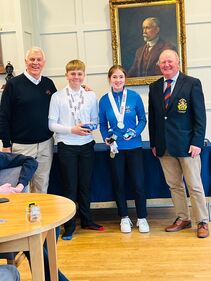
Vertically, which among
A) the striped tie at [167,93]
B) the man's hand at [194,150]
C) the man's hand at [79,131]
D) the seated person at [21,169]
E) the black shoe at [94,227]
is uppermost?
the striped tie at [167,93]

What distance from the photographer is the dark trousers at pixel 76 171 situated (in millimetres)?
3668

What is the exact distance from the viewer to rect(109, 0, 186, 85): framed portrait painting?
4.54 m

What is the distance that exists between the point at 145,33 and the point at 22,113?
5.89 feet

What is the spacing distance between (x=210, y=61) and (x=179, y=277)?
8.54 feet

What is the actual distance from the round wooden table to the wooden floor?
103cm

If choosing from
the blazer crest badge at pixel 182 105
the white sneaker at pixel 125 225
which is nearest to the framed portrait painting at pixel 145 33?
the blazer crest badge at pixel 182 105

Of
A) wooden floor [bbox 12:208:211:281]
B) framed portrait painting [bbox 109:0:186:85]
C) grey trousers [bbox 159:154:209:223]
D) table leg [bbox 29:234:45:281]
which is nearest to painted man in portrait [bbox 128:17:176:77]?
framed portrait painting [bbox 109:0:186:85]

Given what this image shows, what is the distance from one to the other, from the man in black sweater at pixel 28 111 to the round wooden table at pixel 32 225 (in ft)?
4.47

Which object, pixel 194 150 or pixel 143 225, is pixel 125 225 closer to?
pixel 143 225

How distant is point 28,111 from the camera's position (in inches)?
138

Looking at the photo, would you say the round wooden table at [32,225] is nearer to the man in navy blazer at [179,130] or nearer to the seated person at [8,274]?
the seated person at [8,274]

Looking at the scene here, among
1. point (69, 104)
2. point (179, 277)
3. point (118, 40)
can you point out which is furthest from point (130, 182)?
point (118, 40)

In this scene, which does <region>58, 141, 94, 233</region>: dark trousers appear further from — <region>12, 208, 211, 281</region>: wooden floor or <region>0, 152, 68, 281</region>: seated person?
<region>0, 152, 68, 281</region>: seated person

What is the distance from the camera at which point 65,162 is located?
12.1ft
